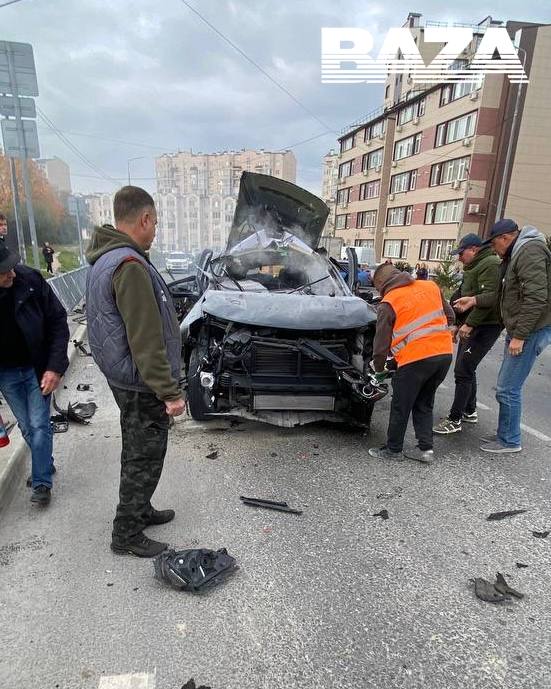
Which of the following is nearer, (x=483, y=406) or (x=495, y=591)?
(x=495, y=591)

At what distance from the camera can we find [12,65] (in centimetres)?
945

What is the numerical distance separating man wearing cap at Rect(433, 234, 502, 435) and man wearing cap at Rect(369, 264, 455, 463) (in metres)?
0.65

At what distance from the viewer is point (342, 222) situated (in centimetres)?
4950

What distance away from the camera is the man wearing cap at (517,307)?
352cm

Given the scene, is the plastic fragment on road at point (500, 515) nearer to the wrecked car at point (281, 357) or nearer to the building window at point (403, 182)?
the wrecked car at point (281, 357)

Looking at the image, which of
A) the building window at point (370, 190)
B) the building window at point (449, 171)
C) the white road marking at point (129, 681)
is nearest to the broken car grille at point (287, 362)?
the white road marking at point (129, 681)

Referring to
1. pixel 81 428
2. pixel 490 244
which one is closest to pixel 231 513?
pixel 81 428

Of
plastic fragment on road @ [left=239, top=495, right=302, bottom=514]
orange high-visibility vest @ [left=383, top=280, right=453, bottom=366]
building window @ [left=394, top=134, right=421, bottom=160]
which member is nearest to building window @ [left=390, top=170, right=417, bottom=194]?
building window @ [left=394, top=134, right=421, bottom=160]

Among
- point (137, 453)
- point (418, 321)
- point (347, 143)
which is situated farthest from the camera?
point (347, 143)

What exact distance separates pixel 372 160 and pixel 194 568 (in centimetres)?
4528

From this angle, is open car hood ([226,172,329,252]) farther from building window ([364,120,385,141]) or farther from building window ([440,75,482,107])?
building window ([364,120,385,141])

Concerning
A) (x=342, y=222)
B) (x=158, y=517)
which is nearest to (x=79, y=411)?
(x=158, y=517)

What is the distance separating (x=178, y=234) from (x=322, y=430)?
68.5 m

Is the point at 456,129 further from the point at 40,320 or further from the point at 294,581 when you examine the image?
the point at 294,581
